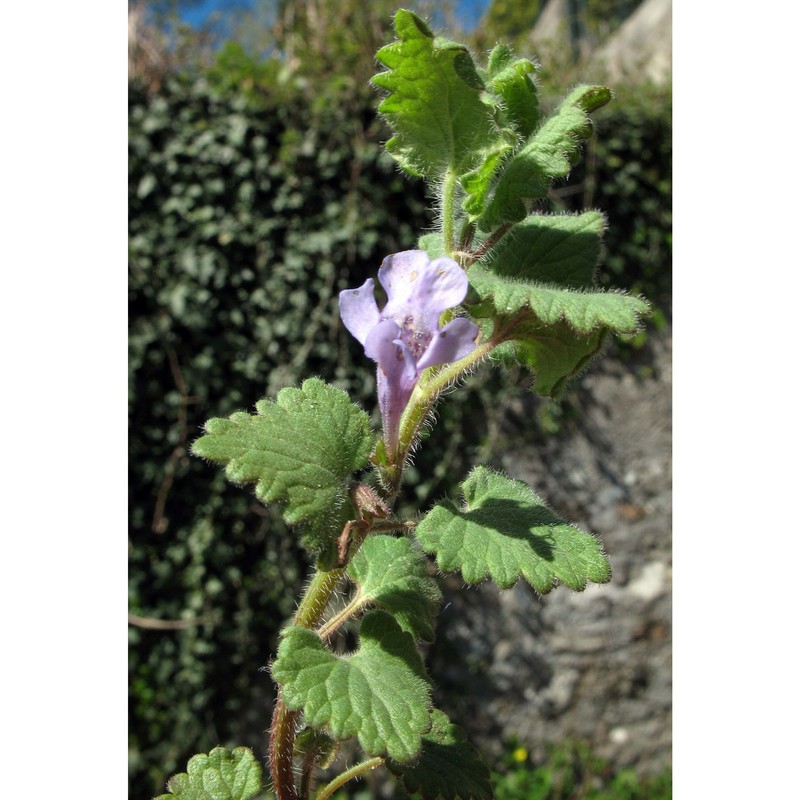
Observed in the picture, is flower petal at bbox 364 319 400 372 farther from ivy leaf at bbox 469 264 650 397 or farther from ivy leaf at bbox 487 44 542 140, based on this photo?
ivy leaf at bbox 487 44 542 140

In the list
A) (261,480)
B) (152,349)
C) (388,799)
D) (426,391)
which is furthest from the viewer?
(388,799)

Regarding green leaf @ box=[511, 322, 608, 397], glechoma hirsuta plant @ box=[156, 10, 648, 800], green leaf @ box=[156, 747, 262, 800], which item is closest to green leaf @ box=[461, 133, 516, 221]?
glechoma hirsuta plant @ box=[156, 10, 648, 800]

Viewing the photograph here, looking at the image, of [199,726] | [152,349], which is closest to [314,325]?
[152,349]

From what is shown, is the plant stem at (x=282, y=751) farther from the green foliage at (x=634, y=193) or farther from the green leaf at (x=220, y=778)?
the green foliage at (x=634, y=193)

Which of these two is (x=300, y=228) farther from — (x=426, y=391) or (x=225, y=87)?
(x=426, y=391)

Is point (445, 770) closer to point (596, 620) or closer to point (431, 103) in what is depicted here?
point (431, 103)

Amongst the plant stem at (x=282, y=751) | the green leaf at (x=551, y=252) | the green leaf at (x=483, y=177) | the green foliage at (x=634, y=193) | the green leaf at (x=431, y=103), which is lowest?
the plant stem at (x=282, y=751)

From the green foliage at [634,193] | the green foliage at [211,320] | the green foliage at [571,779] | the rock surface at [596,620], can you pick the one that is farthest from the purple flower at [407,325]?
the green foliage at [571,779]
